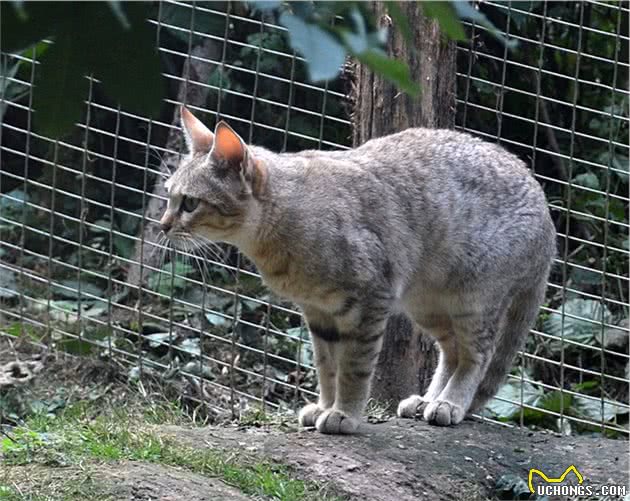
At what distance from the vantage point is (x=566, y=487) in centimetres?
414

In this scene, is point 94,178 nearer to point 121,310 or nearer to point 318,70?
point 121,310

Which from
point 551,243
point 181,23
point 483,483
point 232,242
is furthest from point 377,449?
point 181,23

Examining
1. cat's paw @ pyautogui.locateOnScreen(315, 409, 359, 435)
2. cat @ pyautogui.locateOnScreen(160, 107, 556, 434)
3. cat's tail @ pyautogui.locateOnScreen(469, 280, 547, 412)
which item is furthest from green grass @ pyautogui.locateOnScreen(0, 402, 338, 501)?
cat's tail @ pyautogui.locateOnScreen(469, 280, 547, 412)

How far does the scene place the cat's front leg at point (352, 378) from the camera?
4176mm

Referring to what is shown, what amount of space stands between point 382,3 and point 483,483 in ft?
9.79

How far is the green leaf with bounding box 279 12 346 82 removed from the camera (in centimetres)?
115

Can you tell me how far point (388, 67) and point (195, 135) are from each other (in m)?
3.18

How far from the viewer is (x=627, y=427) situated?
5.52 metres

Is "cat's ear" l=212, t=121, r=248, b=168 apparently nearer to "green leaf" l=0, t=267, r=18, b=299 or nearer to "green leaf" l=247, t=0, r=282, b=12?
"green leaf" l=0, t=267, r=18, b=299

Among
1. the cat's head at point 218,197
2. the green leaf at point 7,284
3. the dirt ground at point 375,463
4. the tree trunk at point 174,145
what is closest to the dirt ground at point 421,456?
the dirt ground at point 375,463

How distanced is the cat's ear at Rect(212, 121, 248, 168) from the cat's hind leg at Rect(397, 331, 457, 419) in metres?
1.19

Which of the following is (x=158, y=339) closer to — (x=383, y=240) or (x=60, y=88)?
(x=383, y=240)

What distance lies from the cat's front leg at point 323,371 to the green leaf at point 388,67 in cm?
318

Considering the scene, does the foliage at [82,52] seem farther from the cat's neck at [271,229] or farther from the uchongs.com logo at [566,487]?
the uchongs.com logo at [566,487]
